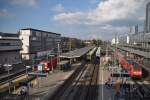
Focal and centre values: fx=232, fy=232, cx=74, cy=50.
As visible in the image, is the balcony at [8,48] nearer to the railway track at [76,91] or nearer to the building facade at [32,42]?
the building facade at [32,42]

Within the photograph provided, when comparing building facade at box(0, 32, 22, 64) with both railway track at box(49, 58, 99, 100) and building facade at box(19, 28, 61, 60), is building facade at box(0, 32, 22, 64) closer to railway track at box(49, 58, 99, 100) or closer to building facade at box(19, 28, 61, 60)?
building facade at box(19, 28, 61, 60)

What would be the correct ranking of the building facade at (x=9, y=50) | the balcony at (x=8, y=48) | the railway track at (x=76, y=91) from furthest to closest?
1. the building facade at (x=9, y=50)
2. the balcony at (x=8, y=48)
3. the railway track at (x=76, y=91)

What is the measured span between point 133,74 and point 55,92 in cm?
1456

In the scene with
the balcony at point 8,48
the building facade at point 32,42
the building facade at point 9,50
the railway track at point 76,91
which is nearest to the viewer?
the railway track at point 76,91

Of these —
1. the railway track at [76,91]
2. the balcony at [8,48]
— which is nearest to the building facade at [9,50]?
the balcony at [8,48]

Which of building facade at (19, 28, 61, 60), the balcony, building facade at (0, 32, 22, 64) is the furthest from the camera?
building facade at (19, 28, 61, 60)

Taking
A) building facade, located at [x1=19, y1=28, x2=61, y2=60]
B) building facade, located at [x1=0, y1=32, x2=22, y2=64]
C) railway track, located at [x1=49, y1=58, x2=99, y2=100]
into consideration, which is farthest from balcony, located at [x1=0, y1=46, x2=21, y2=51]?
railway track, located at [x1=49, y1=58, x2=99, y2=100]

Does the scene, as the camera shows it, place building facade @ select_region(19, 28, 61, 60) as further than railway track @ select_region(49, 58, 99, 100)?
Yes

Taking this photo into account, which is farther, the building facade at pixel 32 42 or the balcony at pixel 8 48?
the building facade at pixel 32 42

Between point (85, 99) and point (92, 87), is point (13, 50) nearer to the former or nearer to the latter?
point (92, 87)

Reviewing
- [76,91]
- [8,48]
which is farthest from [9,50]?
[76,91]

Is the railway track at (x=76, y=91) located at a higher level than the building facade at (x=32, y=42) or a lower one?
lower

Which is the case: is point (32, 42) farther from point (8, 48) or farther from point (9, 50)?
point (8, 48)

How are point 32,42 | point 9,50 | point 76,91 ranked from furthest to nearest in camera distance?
point 32,42 < point 9,50 < point 76,91
